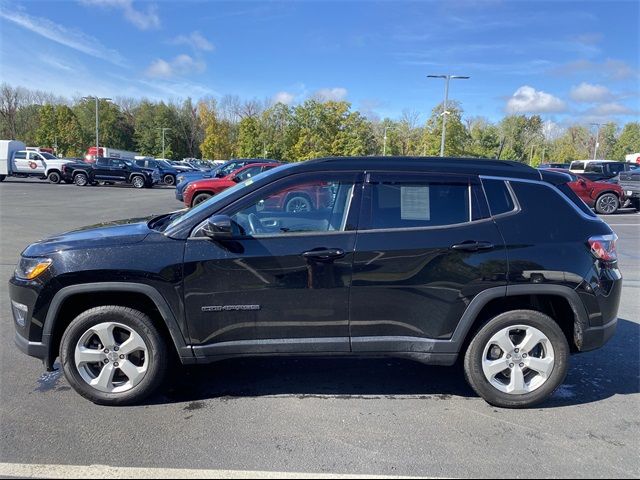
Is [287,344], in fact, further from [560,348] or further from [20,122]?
[20,122]

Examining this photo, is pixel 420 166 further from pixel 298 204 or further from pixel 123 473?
pixel 123 473

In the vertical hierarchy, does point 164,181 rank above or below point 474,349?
above

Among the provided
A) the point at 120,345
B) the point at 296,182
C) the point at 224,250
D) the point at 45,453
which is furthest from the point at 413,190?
the point at 45,453

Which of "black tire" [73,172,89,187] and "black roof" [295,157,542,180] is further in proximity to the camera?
"black tire" [73,172,89,187]

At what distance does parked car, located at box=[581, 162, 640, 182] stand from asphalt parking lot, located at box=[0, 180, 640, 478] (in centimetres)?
1915

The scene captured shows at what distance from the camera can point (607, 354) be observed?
4.20m

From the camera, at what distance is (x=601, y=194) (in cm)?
1623

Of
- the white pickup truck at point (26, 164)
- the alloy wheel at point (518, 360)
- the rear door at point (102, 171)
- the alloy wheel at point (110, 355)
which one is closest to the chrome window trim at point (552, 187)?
the alloy wheel at point (518, 360)

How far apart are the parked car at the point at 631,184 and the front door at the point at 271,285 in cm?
1807

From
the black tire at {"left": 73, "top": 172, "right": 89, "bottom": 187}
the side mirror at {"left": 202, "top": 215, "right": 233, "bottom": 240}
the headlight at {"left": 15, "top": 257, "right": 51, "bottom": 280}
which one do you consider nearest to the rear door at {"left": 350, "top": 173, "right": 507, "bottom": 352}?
the side mirror at {"left": 202, "top": 215, "right": 233, "bottom": 240}

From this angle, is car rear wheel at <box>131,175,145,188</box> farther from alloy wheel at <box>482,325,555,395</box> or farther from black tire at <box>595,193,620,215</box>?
alloy wheel at <box>482,325,555,395</box>

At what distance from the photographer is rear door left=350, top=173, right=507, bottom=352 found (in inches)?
122

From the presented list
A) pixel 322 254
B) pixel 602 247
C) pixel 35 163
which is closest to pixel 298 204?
pixel 322 254

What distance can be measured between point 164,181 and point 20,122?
57559 millimetres
